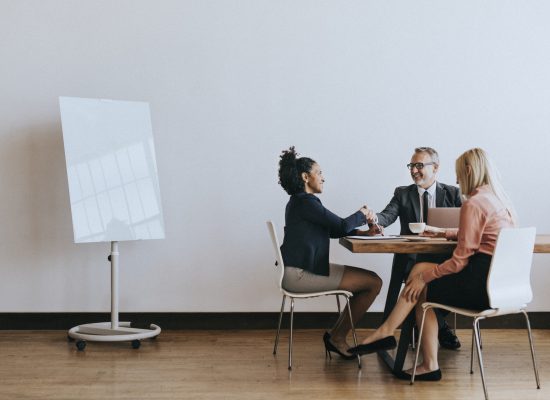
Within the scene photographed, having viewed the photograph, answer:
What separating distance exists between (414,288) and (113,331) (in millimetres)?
2229

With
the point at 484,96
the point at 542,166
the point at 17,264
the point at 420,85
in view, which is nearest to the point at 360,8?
the point at 420,85

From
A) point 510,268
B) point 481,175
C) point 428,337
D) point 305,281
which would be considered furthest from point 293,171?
point 510,268

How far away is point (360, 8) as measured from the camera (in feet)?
17.6

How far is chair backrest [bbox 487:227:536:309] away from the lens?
11.2 ft

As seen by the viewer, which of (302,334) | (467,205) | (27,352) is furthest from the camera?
(302,334)

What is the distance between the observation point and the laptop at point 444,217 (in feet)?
14.3

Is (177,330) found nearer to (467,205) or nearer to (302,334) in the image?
(302,334)

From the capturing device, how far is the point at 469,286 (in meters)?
3.58

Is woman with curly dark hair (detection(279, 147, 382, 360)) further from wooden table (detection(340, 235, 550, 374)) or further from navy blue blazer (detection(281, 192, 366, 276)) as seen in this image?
wooden table (detection(340, 235, 550, 374))

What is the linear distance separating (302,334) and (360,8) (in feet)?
8.57

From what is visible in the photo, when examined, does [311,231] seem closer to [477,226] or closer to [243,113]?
[477,226]

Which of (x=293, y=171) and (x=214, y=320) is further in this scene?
(x=214, y=320)

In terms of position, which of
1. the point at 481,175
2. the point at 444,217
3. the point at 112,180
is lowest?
the point at 444,217

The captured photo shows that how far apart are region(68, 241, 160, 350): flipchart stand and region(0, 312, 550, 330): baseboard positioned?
13.6 inches
